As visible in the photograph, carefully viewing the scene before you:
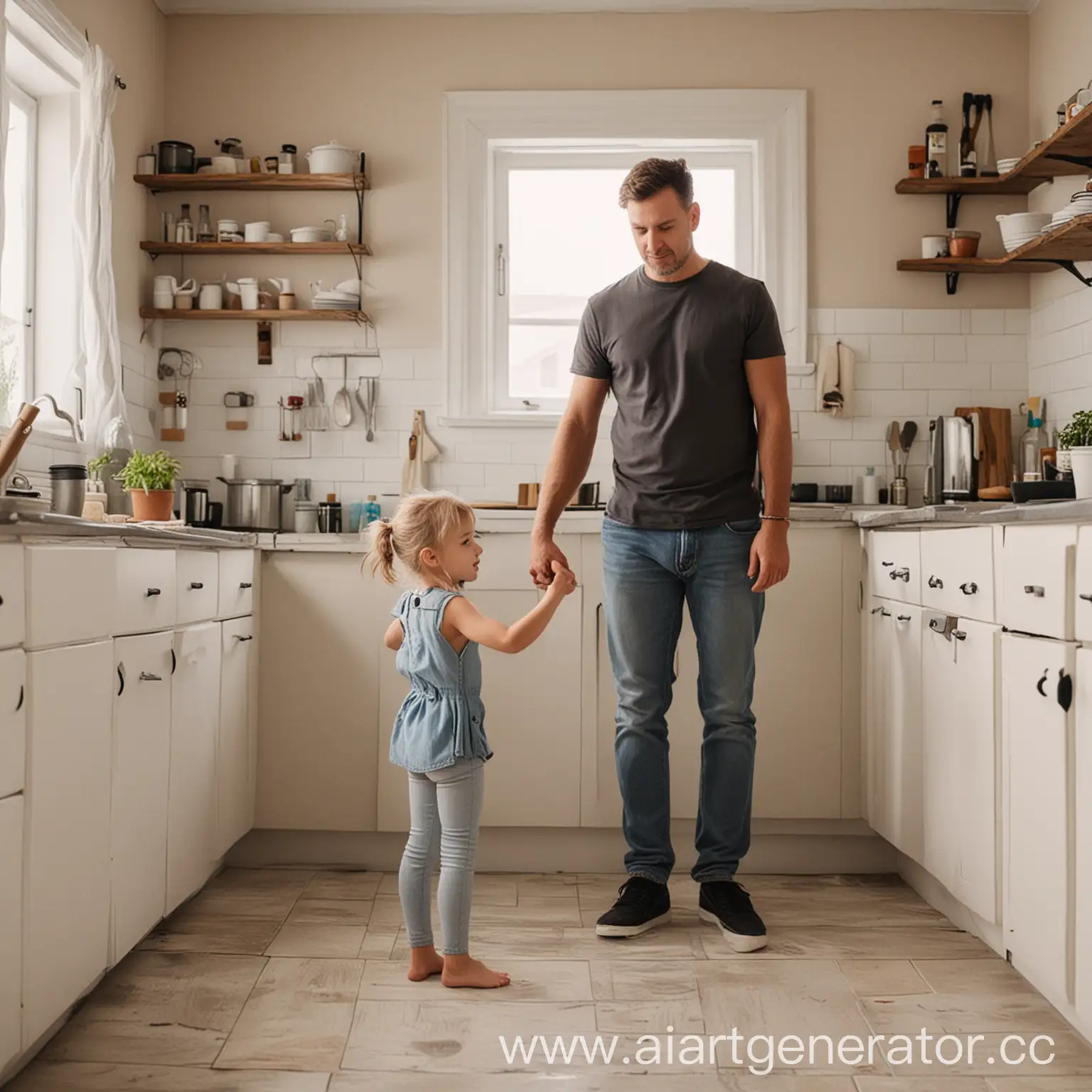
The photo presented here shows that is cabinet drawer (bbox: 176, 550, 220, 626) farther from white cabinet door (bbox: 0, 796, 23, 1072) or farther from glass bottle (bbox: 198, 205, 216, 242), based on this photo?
glass bottle (bbox: 198, 205, 216, 242)

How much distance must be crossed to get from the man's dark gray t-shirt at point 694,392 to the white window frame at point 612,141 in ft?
4.00

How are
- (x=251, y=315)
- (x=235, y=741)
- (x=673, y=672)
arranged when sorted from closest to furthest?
(x=673, y=672) → (x=235, y=741) → (x=251, y=315)

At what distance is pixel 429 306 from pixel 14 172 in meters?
1.28

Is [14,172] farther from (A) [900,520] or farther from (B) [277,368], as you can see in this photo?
(A) [900,520]

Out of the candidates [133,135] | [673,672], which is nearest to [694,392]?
[673,672]

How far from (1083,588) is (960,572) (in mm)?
584

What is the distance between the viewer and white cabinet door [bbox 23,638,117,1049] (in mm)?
1800

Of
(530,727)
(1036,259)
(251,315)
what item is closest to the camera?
(530,727)

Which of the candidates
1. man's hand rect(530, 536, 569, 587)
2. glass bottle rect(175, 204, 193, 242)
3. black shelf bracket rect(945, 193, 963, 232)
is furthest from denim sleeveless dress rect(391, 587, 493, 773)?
black shelf bracket rect(945, 193, 963, 232)

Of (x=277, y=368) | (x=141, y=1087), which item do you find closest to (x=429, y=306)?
(x=277, y=368)

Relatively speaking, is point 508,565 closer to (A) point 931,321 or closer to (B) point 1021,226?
(A) point 931,321

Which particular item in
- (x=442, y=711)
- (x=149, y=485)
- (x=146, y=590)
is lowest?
(x=442, y=711)

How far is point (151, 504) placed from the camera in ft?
9.29

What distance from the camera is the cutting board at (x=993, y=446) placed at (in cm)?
373
